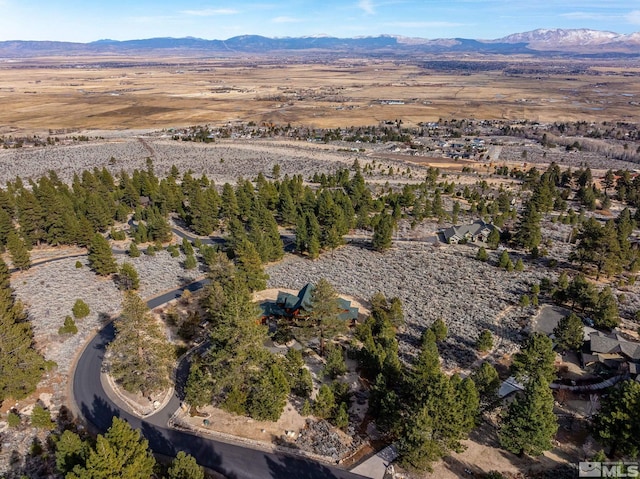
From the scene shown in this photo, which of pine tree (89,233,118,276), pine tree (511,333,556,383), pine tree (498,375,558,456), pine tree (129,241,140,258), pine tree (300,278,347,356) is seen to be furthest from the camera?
pine tree (129,241,140,258)

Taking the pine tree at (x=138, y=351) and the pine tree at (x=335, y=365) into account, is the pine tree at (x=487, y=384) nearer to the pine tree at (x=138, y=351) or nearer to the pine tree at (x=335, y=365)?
the pine tree at (x=335, y=365)

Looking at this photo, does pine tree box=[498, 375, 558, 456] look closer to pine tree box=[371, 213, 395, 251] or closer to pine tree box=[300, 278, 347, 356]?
pine tree box=[300, 278, 347, 356]

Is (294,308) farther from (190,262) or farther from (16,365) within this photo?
(16,365)

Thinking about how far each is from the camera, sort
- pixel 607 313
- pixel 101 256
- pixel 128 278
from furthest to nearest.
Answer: pixel 101 256
pixel 128 278
pixel 607 313

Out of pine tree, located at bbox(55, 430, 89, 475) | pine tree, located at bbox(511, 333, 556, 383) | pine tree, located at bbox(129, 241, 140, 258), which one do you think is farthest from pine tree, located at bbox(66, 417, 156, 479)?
pine tree, located at bbox(129, 241, 140, 258)

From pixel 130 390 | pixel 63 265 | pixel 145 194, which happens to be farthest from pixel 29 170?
pixel 130 390

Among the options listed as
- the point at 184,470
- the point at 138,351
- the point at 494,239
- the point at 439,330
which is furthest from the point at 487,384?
the point at 494,239
